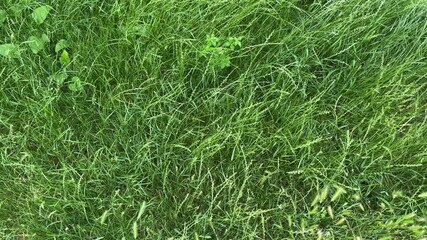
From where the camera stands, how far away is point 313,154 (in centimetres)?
229

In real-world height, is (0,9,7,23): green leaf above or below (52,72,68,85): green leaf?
above

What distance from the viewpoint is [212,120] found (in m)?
2.33

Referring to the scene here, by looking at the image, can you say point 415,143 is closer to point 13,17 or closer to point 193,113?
point 193,113

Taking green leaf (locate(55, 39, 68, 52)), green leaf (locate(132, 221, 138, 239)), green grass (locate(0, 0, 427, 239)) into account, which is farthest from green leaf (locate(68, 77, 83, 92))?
green leaf (locate(132, 221, 138, 239))

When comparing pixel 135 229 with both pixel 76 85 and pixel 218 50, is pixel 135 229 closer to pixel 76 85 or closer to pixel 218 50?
pixel 76 85

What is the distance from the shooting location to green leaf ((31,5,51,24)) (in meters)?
2.37

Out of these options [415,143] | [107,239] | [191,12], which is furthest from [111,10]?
[415,143]

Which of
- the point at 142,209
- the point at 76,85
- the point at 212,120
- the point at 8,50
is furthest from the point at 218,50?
the point at 8,50

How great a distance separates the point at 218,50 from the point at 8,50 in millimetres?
893

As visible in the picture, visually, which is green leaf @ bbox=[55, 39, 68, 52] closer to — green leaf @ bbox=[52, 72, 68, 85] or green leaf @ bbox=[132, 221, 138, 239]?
green leaf @ bbox=[52, 72, 68, 85]

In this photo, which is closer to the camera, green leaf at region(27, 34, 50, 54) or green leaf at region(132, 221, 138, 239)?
green leaf at region(132, 221, 138, 239)

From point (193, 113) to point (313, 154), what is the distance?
54 centimetres

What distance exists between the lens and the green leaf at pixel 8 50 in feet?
7.49

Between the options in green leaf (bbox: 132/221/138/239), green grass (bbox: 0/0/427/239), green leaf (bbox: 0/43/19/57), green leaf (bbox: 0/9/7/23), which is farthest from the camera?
green leaf (bbox: 0/9/7/23)
